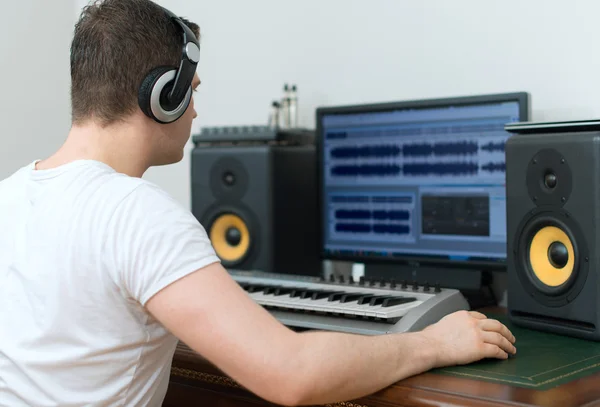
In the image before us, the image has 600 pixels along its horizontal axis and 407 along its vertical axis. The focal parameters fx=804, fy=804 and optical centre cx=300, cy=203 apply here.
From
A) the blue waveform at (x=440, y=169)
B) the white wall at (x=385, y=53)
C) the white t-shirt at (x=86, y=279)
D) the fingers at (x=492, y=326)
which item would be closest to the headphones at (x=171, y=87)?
the white t-shirt at (x=86, y=279)

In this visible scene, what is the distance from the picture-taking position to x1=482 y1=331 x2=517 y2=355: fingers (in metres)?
1.24

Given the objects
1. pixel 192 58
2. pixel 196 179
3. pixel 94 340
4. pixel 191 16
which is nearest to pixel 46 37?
pixel 191 16

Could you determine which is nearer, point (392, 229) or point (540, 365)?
point (540, 365)

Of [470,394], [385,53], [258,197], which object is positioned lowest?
[470,394]

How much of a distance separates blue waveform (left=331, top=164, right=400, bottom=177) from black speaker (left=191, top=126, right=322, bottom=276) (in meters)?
0.11

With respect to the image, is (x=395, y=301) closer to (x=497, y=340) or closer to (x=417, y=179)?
(x=497, y=340)

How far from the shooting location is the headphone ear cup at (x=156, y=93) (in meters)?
1.19

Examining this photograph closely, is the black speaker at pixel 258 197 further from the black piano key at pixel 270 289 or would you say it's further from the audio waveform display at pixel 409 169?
the black piano key at pixel 270 289

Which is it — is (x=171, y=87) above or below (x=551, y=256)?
above

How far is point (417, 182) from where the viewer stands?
1919mm

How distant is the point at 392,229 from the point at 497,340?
2.42ft

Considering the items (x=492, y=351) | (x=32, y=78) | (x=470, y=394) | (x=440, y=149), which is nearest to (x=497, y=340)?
(x=492, y=351)

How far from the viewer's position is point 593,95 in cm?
177

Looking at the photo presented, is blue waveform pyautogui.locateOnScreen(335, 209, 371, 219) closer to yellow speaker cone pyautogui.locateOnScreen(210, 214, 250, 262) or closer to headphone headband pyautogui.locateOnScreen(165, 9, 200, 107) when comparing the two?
yellow speaker cone pyautogui.locateOnScreen(210, 214, 250, 262)
